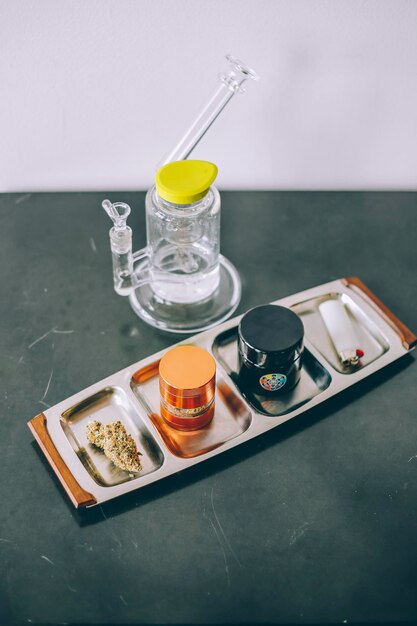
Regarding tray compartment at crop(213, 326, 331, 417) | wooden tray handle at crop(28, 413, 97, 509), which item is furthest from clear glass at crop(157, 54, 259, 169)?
wooden tray handle at crop(28, 413, 97, 509)

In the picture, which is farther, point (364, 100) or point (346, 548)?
point (364, 100)

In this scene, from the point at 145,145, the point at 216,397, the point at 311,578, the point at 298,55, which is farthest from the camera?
the point at 145,145

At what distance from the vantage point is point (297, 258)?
45.9 inches

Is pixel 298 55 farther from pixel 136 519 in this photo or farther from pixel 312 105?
pixel 136 519

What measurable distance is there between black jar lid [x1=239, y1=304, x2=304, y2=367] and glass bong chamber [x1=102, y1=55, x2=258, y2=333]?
0.16 m

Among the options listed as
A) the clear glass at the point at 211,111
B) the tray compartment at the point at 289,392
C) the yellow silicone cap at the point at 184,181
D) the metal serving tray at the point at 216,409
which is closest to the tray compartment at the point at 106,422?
the metal serving tray at the point at 216,409

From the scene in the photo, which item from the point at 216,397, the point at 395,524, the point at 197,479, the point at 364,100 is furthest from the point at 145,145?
the point at 395,524

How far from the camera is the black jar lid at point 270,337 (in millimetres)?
902

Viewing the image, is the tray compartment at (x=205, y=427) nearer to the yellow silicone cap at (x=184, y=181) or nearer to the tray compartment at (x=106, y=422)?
the tray compartment at (x=106, y=422)

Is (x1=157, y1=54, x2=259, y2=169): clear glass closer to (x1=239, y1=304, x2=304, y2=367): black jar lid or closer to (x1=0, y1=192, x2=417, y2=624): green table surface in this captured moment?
(x1=0, y1=192, x2=417, y2=624): green table surface

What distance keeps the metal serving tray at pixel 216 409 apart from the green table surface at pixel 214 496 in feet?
0.07

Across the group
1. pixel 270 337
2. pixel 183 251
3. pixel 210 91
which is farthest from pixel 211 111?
pixel 270 337

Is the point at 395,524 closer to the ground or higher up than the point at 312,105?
closer to the ground

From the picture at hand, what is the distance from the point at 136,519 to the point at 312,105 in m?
0.73
